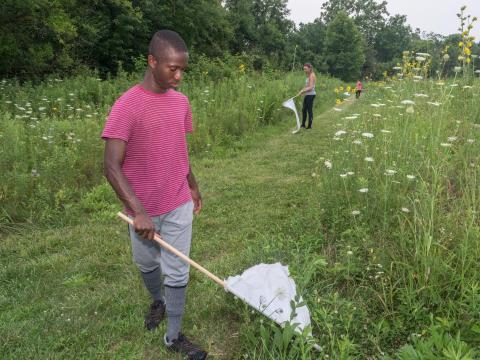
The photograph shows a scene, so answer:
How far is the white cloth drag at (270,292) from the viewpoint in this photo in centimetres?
240

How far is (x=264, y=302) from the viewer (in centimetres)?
247

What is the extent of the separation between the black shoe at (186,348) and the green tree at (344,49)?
5815 cm

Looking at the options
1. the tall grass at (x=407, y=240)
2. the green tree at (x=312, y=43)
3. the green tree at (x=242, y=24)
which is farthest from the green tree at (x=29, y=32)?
the green tree at (x=312, y=43)

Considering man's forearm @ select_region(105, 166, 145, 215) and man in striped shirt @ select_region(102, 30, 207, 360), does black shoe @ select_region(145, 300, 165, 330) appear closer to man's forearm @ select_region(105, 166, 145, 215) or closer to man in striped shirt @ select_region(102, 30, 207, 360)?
man in striped shirt @ select_region(102, 30, 207, 360)

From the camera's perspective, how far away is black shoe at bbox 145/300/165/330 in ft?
9.47

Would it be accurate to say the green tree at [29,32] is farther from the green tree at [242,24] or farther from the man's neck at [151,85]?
the green tree at [242,24]

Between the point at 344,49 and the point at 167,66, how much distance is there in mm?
60541

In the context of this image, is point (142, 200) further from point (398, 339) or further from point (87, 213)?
point (87, 213)

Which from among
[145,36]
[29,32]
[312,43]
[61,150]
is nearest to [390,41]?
[312,43]

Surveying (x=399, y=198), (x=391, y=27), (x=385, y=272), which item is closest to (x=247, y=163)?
(x=399, y=198)

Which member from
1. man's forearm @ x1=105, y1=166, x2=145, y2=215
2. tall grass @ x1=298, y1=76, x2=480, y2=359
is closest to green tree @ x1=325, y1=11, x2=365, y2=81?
tall grass @ x1=298, y1=76, x2=480, y2=359

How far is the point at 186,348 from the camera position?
253 centimetres

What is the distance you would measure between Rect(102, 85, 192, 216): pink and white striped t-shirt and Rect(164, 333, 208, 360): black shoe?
2.71ft

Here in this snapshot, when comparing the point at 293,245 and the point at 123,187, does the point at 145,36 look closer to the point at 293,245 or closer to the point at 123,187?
the point at 293,245
